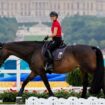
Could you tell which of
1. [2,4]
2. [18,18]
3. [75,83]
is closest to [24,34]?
[18,18]

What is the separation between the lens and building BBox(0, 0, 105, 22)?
110750mm

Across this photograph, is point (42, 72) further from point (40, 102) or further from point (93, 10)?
point (93, 10)

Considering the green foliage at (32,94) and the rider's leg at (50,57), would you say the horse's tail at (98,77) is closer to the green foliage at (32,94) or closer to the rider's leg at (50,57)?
the rider's leg at (50,57)

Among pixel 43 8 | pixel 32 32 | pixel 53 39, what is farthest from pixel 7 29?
pixel 53 39

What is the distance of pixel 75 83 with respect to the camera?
1435 centimetres

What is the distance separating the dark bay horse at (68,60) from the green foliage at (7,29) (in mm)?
73893

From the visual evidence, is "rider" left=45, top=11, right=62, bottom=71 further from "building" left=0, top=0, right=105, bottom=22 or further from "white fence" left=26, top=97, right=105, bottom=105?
"building" left=0, top=0, right=105, bottom=22

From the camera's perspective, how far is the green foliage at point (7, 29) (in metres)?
88.9

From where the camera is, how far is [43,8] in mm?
112812

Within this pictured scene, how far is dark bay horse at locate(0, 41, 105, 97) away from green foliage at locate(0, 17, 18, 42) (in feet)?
242

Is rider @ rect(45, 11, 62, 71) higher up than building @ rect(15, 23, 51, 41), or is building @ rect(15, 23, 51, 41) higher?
rider @ rect(45, 11, 62, 71)

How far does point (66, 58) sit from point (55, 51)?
0.73ft

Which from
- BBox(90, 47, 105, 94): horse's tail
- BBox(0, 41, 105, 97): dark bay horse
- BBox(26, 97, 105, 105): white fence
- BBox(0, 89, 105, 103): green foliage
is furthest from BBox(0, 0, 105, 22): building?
BBox(26, 97, 105, 105): white fence

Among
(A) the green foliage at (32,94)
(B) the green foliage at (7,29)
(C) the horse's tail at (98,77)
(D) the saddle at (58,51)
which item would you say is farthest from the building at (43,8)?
(C) the horse's tail at (98,77)
